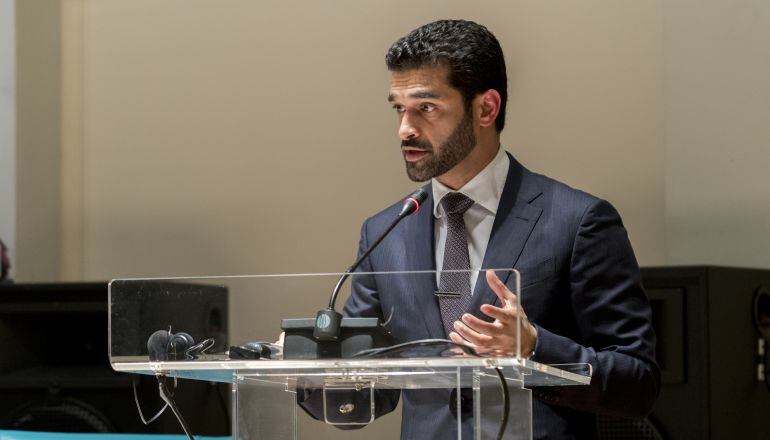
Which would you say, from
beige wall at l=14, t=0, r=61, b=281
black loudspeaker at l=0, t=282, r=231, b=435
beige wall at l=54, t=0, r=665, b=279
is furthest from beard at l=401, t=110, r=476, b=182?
beige wall at l=14, t=0, r=61, b=281

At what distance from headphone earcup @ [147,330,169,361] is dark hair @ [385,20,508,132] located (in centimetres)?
69

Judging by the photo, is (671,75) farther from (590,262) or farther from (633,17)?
(590,262)

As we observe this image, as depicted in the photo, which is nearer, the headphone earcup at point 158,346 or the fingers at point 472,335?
the fingers at point 472,335

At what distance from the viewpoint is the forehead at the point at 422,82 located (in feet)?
6.34

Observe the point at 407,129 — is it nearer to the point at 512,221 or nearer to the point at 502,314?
the point at 512,221

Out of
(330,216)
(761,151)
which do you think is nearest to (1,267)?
(330,216)

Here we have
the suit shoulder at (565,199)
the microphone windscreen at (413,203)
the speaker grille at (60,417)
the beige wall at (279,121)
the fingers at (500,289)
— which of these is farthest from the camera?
the beige wall at (279,121)

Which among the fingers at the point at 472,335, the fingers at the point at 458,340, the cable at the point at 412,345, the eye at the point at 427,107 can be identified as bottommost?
the cable at the point at 412,345

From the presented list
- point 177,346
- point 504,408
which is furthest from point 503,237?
point 177,346

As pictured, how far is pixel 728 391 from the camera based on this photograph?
2832 mm

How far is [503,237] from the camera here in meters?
1.85

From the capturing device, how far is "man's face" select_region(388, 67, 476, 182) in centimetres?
193

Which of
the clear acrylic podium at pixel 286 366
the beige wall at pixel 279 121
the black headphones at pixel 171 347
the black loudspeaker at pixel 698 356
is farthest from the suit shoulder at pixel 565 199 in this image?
the beige wall at pixel 279 121

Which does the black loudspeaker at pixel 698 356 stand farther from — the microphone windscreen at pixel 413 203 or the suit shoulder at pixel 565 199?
the microphone windscreen at pixel 413 203
